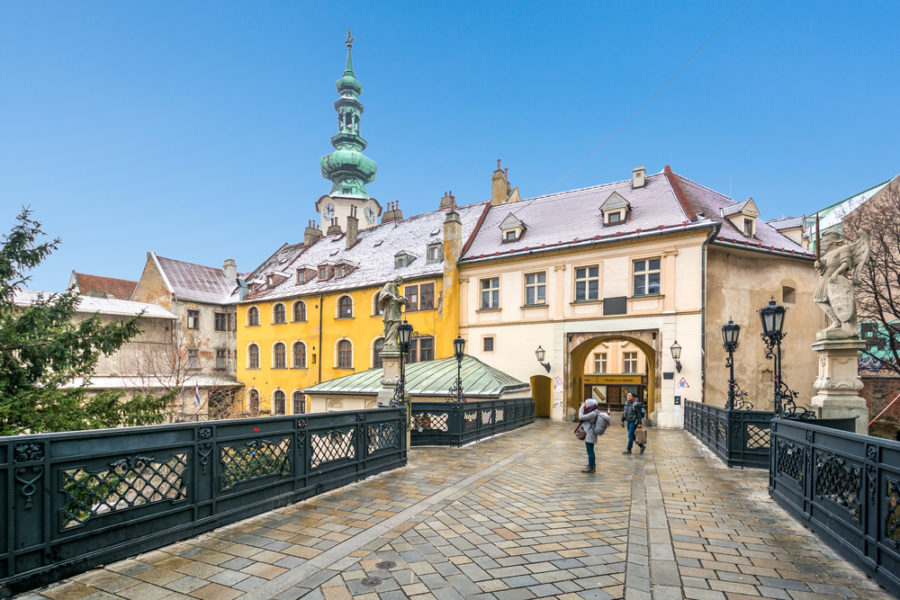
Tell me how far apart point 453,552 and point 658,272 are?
19071 mm

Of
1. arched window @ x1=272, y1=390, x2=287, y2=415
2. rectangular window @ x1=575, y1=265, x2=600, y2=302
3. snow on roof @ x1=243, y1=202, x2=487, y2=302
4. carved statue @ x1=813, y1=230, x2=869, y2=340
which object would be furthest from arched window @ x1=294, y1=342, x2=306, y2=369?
carved statue @ x1=813, y1=230, x2=869, y2=340

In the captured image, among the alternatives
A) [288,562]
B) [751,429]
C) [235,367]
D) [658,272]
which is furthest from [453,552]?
[235,367]

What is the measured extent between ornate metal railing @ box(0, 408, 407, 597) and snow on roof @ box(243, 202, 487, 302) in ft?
69.7

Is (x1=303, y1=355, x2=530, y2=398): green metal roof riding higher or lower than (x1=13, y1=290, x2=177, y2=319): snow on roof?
lower

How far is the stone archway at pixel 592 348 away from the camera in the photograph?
68.8 ft

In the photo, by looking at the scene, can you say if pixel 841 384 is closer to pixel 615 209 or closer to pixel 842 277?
pixel 842 277

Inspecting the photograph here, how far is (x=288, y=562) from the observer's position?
193 inches

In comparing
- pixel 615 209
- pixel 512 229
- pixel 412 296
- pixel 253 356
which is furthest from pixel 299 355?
pixel 615 209

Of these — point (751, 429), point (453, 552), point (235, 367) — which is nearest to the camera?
point (453, 552)

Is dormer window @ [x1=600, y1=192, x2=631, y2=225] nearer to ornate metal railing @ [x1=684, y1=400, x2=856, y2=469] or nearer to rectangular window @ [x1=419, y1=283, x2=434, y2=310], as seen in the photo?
rectangular window @ [x1=419, y1=283, x2=434, y2=310]

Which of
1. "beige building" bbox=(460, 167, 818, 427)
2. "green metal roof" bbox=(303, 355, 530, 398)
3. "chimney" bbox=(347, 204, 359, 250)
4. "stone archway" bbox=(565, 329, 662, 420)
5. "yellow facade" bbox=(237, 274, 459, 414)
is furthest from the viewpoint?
"chimney" bbox=(347, 204, 359, 250)

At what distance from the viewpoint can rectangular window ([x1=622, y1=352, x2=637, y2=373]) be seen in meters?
38.1

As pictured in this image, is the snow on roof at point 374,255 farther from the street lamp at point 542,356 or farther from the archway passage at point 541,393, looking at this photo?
the archway passage at point 541,393

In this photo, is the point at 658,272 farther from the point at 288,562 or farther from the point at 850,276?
the point at 288,562
